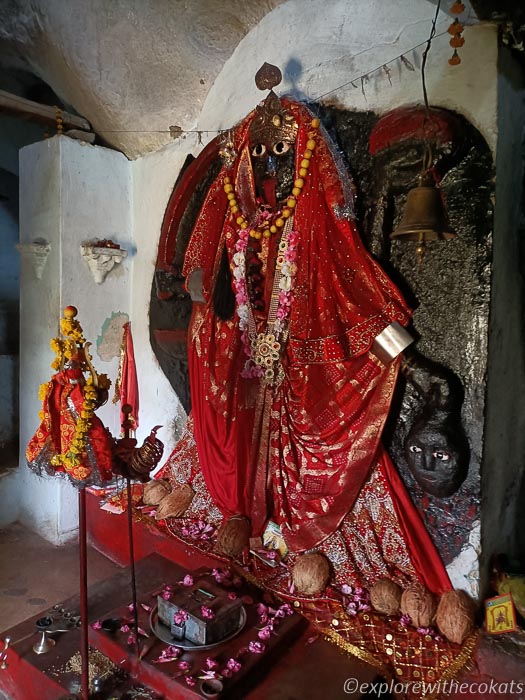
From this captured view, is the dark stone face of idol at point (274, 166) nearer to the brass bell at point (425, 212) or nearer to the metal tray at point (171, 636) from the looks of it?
the brass bell at point (425, 212)

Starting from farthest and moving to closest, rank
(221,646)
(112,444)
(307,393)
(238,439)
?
(238,439) → (307,393) → (221,646) → (112,444)

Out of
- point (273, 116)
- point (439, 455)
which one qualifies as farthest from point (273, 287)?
point (439, 455)

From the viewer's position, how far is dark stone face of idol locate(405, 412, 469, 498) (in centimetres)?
245

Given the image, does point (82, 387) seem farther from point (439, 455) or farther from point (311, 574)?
point (439, 455)

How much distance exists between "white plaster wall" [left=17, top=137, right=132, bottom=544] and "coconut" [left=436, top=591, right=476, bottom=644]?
→ 2.79 m

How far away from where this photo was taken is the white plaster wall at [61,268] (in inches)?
154

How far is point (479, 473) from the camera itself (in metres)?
2.46

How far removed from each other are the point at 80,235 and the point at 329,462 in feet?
8.70

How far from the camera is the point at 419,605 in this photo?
7.97 ft

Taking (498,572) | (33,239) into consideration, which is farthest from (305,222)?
(33,239)

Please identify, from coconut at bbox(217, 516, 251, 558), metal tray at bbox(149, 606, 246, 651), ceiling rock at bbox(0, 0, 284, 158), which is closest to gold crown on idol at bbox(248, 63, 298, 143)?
ceiling rock at bbox(0, 0, 284, 158)

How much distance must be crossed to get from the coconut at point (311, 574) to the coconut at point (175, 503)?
1.01 metres

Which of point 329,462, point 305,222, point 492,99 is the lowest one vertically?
point 329,462

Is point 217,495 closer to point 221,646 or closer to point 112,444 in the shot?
point 221,646
